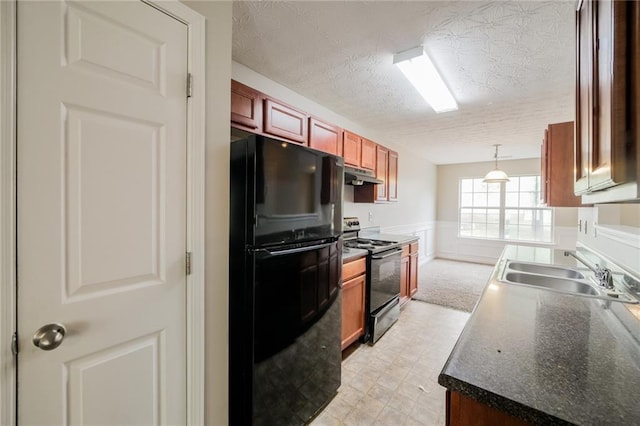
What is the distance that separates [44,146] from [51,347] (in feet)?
2.08

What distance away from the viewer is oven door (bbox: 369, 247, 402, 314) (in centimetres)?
264

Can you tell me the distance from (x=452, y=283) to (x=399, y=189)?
1.88 metres

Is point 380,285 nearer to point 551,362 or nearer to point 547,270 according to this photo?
point 547,270

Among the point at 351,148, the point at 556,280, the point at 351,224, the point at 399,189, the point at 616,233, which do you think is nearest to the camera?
the point at 616,233

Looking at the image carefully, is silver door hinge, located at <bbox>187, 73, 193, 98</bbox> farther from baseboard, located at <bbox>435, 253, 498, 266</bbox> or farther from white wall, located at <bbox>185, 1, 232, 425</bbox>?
baseboard, located at <bbox>435, 253, 498, 266</bbox>

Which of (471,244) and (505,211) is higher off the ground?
(505,211)

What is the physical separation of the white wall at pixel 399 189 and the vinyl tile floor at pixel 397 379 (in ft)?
5.15

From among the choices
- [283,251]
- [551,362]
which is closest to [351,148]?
[283,251]

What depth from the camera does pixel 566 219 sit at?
5348 millimetres

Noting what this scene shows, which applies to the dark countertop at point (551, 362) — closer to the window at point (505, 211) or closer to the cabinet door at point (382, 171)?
the cabinet door at point (382, 171)

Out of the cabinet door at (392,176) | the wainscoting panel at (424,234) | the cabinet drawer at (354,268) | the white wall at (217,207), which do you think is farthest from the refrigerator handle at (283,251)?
the wainscoting panel at (424,234)

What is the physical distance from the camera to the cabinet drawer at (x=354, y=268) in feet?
7.38

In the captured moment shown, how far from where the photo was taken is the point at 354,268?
2.38 metres

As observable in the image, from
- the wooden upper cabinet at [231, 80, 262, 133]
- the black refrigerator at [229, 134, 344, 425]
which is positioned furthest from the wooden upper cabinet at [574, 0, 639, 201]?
the wooden upper cabinet at [231, 80, 262, 133]
